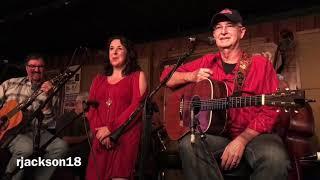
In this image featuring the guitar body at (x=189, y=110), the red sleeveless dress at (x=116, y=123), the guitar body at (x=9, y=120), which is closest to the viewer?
the guitar body at (x=189, y=110)

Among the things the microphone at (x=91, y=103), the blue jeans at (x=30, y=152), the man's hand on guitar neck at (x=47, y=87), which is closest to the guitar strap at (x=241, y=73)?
the microphone at (x=91, y=103)

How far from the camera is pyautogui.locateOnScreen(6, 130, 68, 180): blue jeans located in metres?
3.60

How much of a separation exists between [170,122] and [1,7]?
11.6 feet

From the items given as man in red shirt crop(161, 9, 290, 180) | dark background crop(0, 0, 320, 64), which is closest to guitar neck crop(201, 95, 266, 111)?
man in red shirt crop(161, 9, 290, 180)

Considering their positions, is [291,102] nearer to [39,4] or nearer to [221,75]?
[221,75]

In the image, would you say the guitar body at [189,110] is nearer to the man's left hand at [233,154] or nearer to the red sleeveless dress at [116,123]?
the man's left hand at [233,154]

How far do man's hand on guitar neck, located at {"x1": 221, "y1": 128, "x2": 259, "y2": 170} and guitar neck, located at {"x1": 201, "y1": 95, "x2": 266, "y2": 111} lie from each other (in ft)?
0.62

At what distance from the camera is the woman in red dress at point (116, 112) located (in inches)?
118

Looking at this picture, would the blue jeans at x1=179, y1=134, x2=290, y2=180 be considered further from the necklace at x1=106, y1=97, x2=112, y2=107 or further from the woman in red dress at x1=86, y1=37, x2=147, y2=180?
the necklace at x1=106, y1=97, x2=112, y2=107

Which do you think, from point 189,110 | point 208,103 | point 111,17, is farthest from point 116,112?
point 111,17

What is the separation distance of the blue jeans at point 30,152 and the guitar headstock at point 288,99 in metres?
2.45

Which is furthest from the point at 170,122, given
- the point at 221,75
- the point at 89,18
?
the point at 89,18

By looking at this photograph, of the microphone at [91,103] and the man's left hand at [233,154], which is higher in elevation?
the microphone at [91,103]

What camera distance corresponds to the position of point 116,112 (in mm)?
3174
